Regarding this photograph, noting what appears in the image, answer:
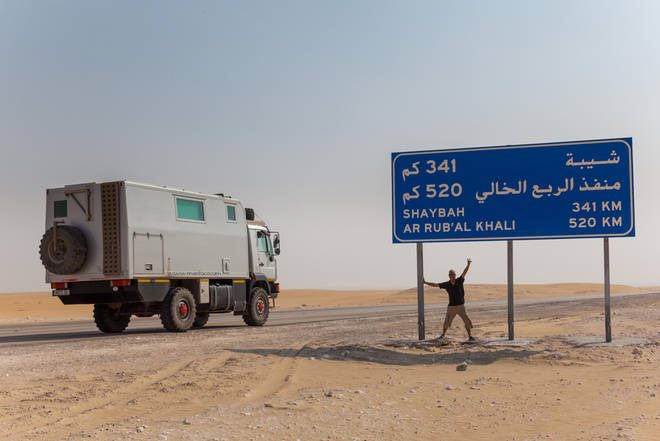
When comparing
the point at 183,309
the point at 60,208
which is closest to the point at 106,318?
the point at 183,309

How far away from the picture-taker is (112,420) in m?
9.08

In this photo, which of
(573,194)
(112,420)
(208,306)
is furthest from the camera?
(208,306)

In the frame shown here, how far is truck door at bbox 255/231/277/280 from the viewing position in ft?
84.0

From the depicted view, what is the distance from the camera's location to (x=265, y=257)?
25938 mm

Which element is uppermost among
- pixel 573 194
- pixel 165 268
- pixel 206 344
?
pixel 573 194

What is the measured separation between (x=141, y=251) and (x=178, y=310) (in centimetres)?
233

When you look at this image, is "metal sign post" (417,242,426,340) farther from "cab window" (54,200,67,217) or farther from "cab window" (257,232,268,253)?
"cab window" (54,200,67,217)

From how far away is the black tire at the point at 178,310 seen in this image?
21.5 metres

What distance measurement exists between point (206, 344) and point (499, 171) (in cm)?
823

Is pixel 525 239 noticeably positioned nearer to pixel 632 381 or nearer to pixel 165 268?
pixel 632 381

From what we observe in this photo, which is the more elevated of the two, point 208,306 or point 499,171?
point 499,171

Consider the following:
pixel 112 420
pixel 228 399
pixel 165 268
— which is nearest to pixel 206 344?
pixel 165 268

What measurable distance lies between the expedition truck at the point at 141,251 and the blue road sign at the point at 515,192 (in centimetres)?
721

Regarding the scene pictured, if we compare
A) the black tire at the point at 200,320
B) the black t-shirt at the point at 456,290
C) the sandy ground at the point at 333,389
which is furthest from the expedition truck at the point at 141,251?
the black t-shirt at the point at 456,290
